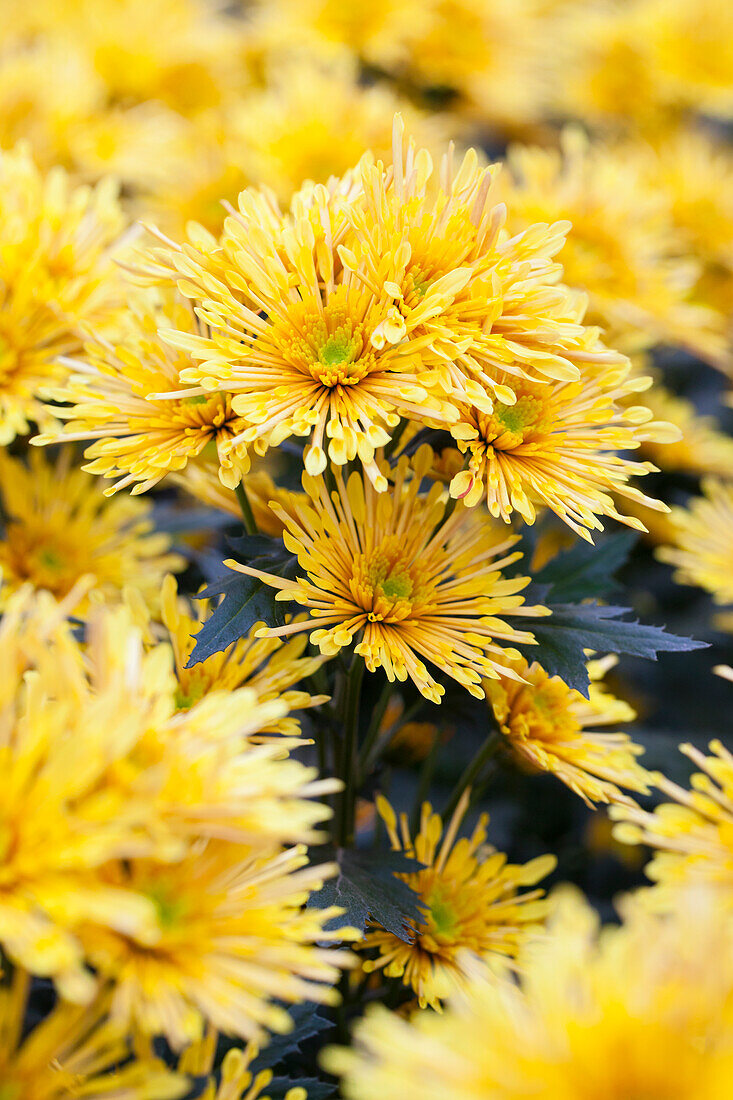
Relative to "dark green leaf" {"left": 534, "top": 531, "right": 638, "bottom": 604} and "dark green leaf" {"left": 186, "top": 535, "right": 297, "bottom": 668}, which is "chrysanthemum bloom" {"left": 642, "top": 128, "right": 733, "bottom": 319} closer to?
"dark green leaf" {"left": 534, "top": 531, "right": 638, "bottom": 604}

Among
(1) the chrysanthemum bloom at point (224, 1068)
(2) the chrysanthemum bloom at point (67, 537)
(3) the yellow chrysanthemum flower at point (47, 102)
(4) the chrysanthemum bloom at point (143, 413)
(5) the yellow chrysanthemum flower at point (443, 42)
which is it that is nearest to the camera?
(1) the chrysanthemum bloom at point (224, 1068)

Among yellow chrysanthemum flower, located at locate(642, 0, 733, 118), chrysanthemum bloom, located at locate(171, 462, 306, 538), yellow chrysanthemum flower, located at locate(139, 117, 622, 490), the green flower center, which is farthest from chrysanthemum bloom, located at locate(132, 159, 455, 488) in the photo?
yellow chrysanthemum flower, located at locate(642, 0, 733, 118)

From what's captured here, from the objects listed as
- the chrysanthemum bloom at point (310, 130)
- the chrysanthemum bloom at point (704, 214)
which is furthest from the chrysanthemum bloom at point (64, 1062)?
the chrysanthemum bloom at point (704, 214)

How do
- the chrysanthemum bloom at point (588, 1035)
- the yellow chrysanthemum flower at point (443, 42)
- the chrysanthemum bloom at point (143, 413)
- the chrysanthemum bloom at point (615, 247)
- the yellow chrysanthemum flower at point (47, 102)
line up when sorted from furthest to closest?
the yellow chrysanthemum flower at point (443, 42)
the yellow chrysanthemum flower at point (47, 102)
the chrysanthemum bloom at point (615, 247)
the chrysanthemum bloom at point (143, 413)
the chrysanthemum bloom at point (588, 1035)

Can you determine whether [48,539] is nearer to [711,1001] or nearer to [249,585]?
[249,585]

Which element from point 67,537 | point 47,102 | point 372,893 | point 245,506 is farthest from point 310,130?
point 372,893

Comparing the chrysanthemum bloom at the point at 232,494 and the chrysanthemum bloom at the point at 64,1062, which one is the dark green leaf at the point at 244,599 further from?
the chrysanthemum bloom at the point at 64,1062

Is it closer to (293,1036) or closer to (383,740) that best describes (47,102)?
(383,740)
